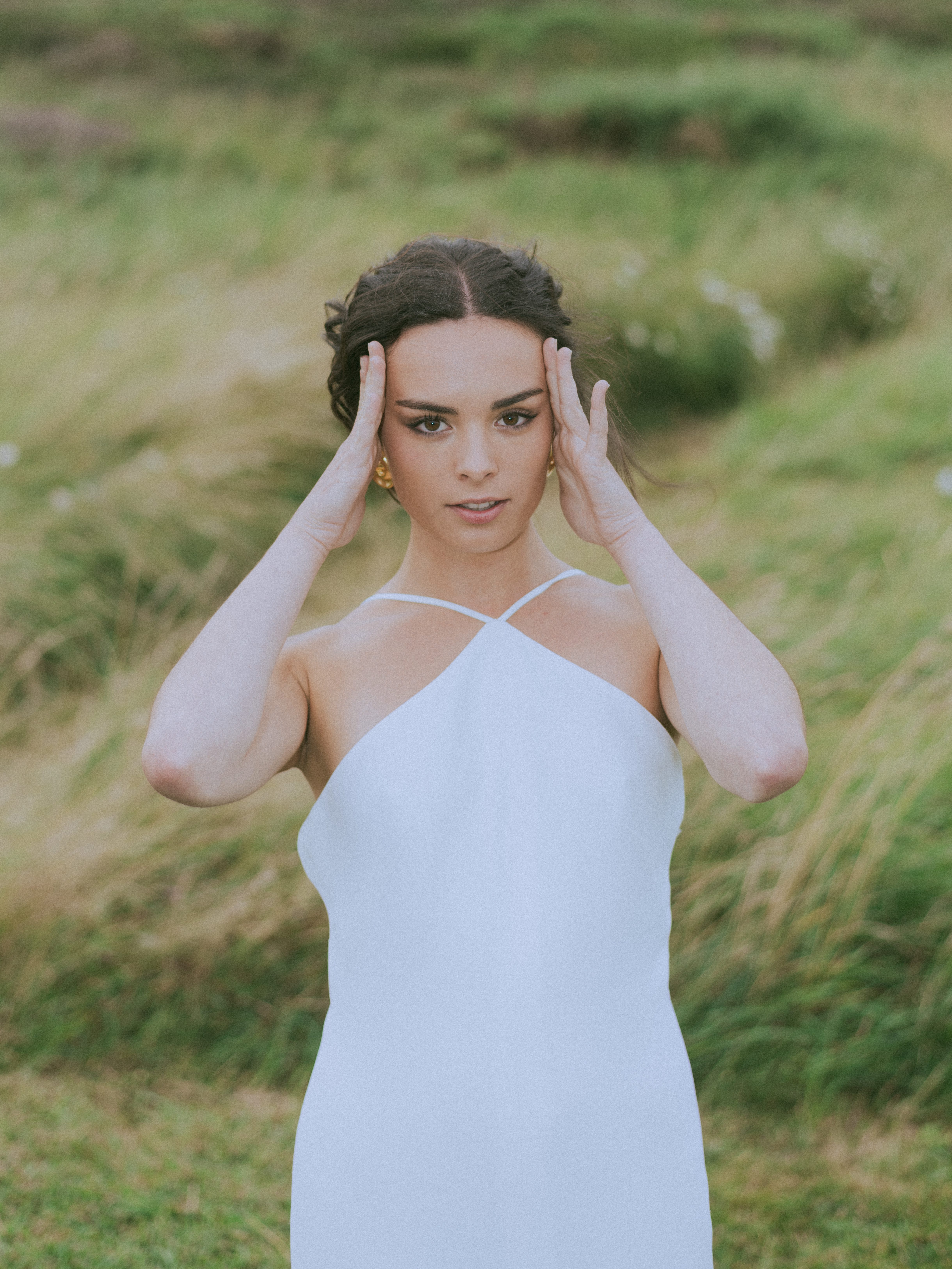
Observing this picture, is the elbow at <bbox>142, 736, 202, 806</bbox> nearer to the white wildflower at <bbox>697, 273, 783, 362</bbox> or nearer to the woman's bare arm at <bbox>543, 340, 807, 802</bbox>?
the woman's bare arm at <bbox>543, 340, 807, 802</bbox>

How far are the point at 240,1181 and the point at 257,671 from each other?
1.85 meters

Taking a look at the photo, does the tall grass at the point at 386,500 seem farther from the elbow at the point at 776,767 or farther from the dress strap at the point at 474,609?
the elbow at the point at 776,767

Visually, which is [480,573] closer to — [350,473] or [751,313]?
[350,473]

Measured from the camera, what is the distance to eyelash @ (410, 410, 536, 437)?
6.19 feet

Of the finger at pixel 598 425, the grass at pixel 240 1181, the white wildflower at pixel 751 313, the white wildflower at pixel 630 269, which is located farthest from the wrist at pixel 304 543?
the white wildflower at pixel 751 313

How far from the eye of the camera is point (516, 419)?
1919 millimetres

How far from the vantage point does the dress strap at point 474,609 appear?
2.00 m

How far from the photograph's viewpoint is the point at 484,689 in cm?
189

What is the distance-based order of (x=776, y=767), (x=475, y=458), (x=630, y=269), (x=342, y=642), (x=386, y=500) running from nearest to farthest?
(x=776, y=767)
(x=475, y=458)
(x=342, y=642)
(x=386, y=500)
(x=630, y=269)

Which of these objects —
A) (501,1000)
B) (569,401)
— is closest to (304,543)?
(569,401)

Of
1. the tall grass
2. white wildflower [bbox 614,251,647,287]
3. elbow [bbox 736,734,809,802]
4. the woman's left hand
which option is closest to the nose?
the woman's left hand

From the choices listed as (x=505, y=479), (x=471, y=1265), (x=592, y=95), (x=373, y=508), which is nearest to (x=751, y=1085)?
(x=471, y=1265)

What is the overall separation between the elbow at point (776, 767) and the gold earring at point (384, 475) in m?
0.78

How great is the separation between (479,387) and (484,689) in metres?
0.48
